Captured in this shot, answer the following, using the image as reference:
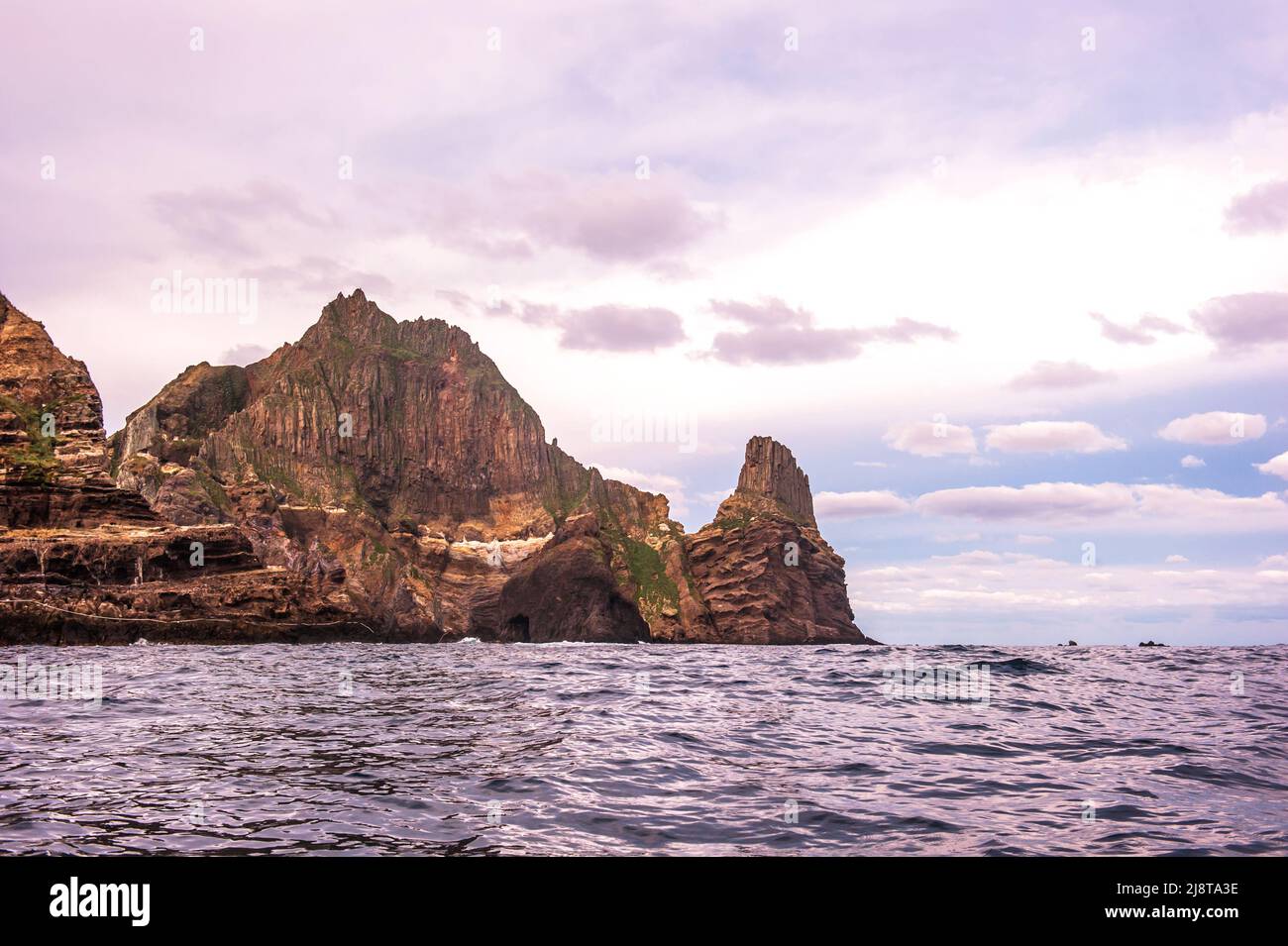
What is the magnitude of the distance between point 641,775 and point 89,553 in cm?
13619

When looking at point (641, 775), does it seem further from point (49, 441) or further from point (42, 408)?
point (42, 408)

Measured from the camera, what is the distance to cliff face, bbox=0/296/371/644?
119 metres

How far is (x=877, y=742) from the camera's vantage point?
1889 cm

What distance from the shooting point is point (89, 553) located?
12569cm

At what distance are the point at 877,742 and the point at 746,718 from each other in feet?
17.0

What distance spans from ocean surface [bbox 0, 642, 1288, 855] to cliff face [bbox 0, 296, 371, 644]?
359 ft

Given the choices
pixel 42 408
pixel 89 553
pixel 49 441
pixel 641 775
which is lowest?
pixel 641 775

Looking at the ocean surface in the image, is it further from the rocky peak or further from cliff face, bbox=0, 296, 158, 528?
the rocky peak

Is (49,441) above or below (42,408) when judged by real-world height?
below

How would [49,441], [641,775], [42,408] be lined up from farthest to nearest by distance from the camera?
[42,408] → [49,441] → [641,775]

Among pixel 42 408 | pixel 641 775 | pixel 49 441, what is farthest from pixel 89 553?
pixel 641 775
